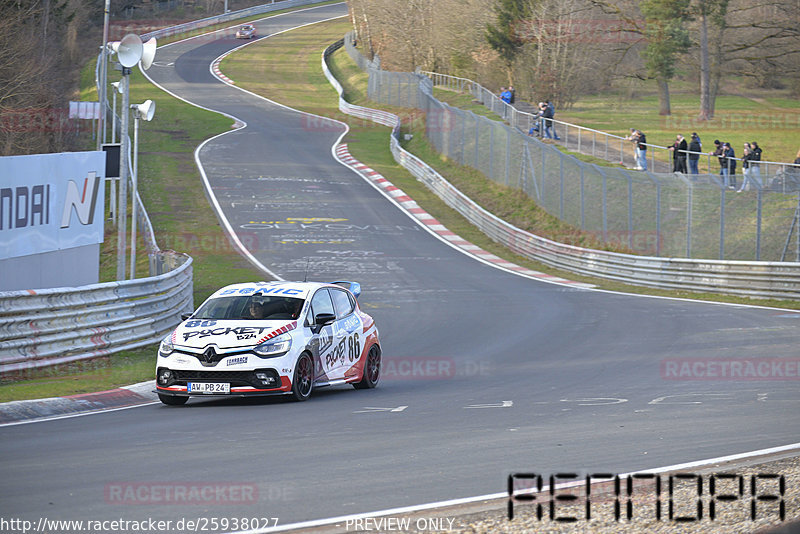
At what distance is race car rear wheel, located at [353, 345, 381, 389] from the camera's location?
14297mm

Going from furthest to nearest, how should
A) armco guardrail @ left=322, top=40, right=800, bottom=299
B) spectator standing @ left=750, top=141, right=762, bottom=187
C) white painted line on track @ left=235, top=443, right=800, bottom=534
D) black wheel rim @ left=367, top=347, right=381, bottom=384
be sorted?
spectator standing @ left=750, top=141, right=762, bottom=187 < armco guardrail @ left=322, top=40, right=800, bottom=299 < black wheel rim @ left=367, top=347, right=381, bottom=384 < white painted line on track @ left=235, top=443, right=800, bottom=534

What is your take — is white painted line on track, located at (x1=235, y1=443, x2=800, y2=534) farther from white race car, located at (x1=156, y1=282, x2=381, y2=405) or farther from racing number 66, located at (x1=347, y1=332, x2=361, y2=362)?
racing number 66, located at (x1=347, y1=332, x2=361, y2=362)

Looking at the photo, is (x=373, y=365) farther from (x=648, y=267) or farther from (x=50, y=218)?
(x=648, y=267)

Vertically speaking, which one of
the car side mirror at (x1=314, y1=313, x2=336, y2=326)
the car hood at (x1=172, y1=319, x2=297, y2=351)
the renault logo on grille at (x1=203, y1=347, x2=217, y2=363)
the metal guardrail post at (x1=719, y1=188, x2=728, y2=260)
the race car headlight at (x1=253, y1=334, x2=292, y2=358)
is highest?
the metal guardrail post at (x1=719, y1=188, x2=728, y2=260)

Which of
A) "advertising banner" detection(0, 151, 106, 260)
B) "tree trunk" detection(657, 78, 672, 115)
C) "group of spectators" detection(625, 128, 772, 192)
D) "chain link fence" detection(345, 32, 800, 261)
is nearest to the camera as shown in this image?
"advertising banner" detection(0, 151, 106, 260)

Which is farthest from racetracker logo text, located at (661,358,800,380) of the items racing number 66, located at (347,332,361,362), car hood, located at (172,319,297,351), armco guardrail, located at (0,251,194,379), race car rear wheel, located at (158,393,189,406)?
armco guardrail, located at (0,251,194,379)

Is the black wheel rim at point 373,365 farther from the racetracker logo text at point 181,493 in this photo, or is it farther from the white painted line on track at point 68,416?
the racetracker logo text at point 181,493

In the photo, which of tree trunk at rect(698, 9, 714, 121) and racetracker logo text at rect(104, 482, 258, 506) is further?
tree trunk at rect(698, 9, 714, 121)

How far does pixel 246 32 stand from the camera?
4122 inches

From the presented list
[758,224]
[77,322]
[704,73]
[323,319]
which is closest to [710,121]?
[704,73]

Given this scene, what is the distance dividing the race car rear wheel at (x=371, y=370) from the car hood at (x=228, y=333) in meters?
1.91

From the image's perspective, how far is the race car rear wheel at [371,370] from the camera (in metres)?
14.3

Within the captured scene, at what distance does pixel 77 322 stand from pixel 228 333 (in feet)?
12.2

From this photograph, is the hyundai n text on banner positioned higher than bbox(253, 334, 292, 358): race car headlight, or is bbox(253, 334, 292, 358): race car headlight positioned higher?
the hyundai n text on banner
